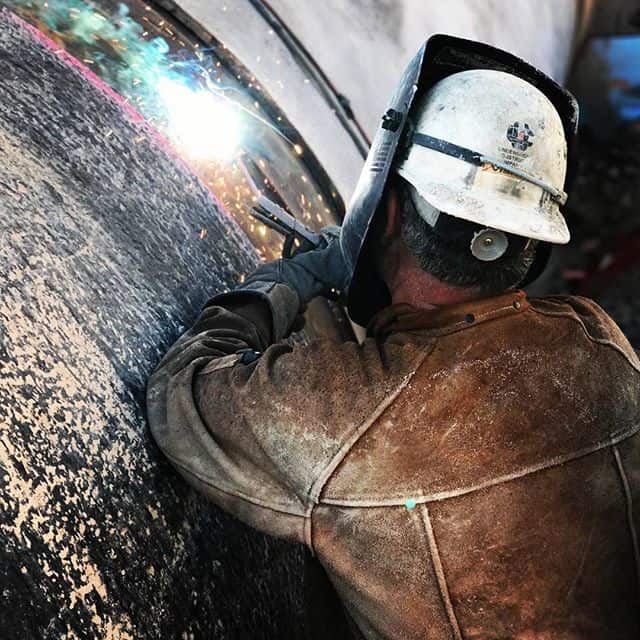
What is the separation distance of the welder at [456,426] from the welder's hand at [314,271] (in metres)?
0.22

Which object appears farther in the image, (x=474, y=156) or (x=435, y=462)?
(x=474, y=156)

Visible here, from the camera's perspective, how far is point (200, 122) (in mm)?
1649

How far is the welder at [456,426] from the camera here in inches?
46.4

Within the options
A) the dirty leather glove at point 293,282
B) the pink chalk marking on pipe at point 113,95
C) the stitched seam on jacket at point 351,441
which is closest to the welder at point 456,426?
the stitched seam on jacket at point 351,441

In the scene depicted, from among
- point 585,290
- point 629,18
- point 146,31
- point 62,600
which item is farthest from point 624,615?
point 629,18

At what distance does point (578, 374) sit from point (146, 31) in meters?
0.99

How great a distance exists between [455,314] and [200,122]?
68cm

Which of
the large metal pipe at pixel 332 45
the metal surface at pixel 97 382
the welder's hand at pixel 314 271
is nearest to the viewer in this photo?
the metal surface at pixel 97 382

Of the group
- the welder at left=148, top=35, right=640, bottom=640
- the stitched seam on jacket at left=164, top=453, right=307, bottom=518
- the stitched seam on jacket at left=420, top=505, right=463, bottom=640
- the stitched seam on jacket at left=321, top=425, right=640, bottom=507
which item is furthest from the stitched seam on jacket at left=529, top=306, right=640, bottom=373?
the stitched seam on jacket at left=164, top=453, right=307, bottom=518

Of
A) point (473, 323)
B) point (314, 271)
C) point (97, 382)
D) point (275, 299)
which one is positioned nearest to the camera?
point (97, 382)

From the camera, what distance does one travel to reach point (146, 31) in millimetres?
1615

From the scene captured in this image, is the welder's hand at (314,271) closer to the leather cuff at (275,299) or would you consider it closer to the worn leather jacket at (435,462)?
the leather cuff at (275,299)

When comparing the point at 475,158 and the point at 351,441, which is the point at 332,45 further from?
the point at 351,441

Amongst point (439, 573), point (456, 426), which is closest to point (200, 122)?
point (456, 426)
